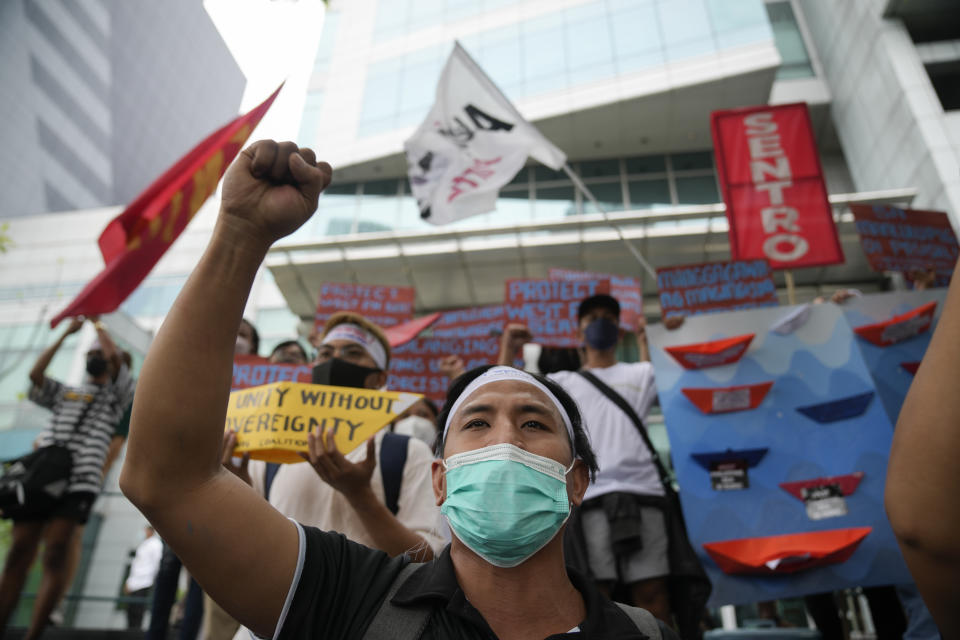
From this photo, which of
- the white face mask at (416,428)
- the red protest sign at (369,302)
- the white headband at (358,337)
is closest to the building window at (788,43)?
the red protest sign at (369,302)

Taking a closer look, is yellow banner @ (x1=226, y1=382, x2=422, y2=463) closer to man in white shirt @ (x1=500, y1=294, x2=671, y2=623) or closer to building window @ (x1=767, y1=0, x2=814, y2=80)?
man in white shirt @ (x1=500, y1=294, x2=671, y2=623)

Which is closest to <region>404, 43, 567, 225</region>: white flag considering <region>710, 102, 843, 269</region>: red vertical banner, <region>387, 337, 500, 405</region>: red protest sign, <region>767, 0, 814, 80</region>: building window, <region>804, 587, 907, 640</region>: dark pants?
<region>387, 337, 500, 405</region>: red protest sign

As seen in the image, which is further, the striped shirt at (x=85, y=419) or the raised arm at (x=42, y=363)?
the raised arm at (x=42, y=363)

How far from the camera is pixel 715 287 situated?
14.7 feet

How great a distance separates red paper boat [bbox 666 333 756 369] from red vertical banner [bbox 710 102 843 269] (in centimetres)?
221

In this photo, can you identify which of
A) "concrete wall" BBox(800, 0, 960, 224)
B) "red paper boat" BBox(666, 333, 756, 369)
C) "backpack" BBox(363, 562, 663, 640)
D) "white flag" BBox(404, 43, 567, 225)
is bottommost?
"backpack" BBox(363, 562, 663, 640)

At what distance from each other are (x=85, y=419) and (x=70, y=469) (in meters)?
0.34

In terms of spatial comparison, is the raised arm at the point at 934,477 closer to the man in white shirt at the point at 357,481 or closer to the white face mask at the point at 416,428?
the man in white shirt at the point at 357,481

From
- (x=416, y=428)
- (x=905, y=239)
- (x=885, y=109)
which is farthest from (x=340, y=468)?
(x=885, y=109)

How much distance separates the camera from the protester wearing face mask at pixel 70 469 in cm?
360

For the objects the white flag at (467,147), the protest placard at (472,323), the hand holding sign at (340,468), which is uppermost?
the white flag at (467,147)

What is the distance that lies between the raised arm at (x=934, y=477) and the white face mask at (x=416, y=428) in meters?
→ 3.45

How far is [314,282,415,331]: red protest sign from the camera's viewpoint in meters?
6.79

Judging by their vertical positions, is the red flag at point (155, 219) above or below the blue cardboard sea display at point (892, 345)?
above
